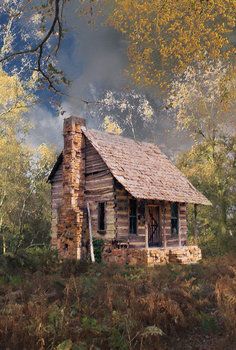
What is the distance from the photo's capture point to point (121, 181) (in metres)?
21.7

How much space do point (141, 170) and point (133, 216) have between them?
10.6 feet

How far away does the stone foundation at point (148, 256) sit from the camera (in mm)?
Result: 20141

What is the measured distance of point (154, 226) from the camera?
1004 inches

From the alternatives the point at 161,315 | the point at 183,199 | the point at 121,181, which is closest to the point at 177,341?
the point at 161,315

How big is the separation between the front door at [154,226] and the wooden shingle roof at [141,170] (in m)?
1.82

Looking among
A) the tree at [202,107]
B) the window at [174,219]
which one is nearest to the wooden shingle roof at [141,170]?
the window at [174,219]

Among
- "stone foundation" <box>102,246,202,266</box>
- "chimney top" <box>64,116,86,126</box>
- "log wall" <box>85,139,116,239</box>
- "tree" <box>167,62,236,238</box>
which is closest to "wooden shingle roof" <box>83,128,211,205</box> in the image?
"chimney top" <box>64,116,86,126</box>

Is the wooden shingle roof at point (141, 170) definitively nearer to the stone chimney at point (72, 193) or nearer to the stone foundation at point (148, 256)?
the stone chimney at point (72, 193)

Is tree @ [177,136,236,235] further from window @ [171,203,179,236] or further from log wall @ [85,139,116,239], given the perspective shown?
log wall @ [85,139,116,239]

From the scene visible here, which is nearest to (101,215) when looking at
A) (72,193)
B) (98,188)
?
(98,188)

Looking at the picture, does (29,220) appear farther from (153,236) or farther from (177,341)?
(177,341)

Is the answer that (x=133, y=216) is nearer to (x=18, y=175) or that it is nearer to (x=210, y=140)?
(x=210, y=140)

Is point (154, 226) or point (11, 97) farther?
point (11, 97)

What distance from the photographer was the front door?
2525 centimetres
